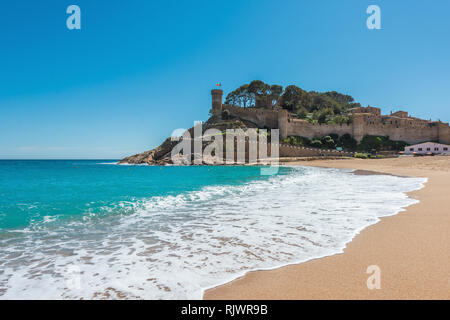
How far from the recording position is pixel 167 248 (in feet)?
14.0

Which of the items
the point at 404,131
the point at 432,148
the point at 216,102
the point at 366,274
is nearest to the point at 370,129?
the point at 404,131

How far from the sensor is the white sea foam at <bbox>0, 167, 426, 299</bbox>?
2.98 meters

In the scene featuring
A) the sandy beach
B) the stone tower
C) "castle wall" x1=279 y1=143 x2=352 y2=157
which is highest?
the stone tower

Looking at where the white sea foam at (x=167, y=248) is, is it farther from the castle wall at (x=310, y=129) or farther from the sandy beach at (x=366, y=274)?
the castle wall at (x=310, y=129)

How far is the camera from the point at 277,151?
145ft

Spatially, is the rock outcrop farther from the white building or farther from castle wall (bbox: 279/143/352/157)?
the white building

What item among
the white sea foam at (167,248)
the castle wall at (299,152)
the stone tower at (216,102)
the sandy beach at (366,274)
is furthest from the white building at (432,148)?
the sandy beach at (366,274)

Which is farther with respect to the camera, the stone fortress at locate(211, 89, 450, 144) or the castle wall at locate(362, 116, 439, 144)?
the castle wall at locate(362, 116, 439, 144)

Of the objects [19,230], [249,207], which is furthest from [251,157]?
[19,230]

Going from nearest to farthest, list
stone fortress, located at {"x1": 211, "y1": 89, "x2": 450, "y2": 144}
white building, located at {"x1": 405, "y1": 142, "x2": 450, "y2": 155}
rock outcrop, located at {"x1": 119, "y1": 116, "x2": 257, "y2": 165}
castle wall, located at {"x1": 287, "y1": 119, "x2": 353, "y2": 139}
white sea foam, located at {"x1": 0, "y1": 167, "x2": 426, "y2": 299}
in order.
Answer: white sea foam, located at {"x1": 0, "y1": 167, "x2": 426, "y2": 299} < white building, located at {"x1": 405, "y1": 142, "x2": 450, "y2": 155} < rock outcrop, located at {"x1": 119, "y1": 116, "x2": 257, "y2": 165} < stone fortress, located at {"x1": 211, "y1": 89, "x2": 450, "y2": 144} < castle wall, located at {"x1": 287, "y1": 119, "x2": 353, "y2": 139}

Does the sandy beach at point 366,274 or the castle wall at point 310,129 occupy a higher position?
the castle wall at point 310,129

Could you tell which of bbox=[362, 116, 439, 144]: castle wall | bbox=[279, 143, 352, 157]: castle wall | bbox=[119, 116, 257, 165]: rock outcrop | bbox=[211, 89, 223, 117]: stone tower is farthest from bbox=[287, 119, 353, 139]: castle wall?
bbox=[211, 89, 223, 117]: stone tower

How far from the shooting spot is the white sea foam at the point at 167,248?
298 centimetres

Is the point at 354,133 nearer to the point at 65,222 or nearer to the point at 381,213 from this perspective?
the point at 381,213
